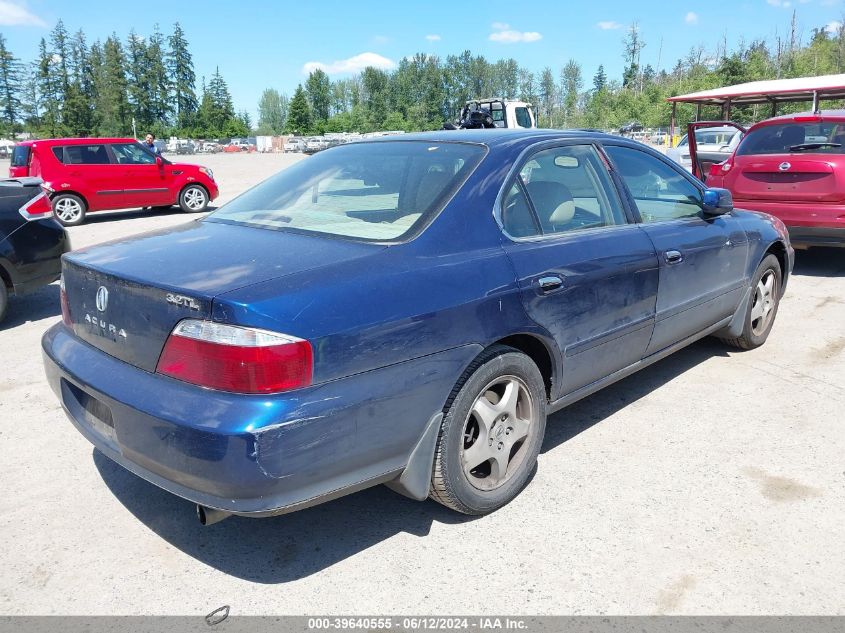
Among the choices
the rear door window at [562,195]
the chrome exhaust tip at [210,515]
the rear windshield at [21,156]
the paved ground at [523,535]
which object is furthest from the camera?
the rear windshield at [21,156]

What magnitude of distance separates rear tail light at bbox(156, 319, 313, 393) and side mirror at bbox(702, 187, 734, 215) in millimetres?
3091

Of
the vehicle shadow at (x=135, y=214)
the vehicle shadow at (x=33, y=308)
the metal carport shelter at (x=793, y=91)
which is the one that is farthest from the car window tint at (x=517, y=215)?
the metal carport shelter at (x=793, y=91)

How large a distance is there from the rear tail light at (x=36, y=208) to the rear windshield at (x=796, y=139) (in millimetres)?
7260

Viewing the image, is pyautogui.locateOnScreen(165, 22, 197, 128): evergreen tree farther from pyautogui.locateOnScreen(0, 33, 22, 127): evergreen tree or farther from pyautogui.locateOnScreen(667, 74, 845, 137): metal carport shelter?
pyautogui.locateOnScreen(667, 74, 845, 137): metal carport shelter

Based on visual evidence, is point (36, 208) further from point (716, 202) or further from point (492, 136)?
point (716, 202)

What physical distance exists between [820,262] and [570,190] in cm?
665

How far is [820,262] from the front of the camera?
8531mm

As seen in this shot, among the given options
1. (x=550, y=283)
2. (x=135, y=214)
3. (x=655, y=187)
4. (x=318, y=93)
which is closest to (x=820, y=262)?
(x=655, y=187)

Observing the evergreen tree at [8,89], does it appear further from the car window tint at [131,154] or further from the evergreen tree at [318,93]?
the car window tint at [131,154]

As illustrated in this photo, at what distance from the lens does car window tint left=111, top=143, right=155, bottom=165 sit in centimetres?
1341

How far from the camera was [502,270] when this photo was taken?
2.81 m

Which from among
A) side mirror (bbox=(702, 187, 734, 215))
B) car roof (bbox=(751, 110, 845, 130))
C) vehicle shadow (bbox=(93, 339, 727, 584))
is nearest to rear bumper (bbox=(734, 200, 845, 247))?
car roof (bbox=(751, 110, 845, 130))

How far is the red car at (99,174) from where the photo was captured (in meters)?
12.6

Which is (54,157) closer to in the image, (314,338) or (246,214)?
(246,214)
